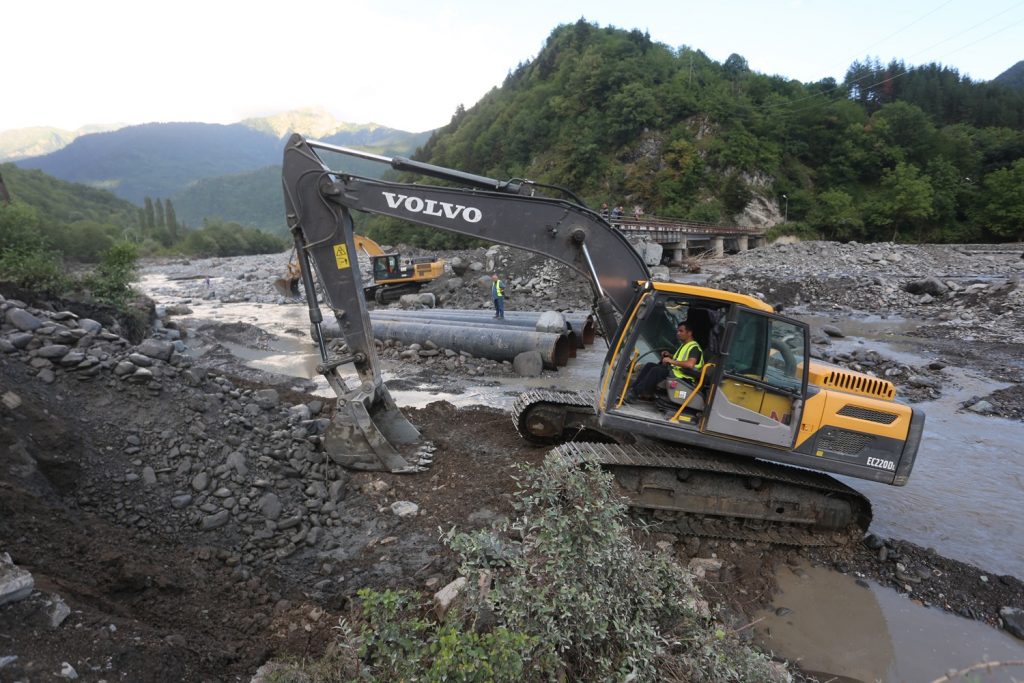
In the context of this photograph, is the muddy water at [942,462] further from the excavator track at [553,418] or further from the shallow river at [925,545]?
the excavator track at [553,418]

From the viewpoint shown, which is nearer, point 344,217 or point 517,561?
point 517,561

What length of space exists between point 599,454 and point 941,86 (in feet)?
254

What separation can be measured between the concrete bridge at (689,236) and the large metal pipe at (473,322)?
549 inches

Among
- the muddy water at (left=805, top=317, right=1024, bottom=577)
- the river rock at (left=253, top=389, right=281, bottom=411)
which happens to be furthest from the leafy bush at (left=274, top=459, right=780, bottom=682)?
the river rock at (left=253, top=389, right=281, bottom=411)

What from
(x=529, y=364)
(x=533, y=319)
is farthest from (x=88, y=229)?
(x=529, y=364)

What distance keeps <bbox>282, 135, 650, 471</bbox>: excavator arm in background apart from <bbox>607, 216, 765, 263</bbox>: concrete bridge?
69.2 ft

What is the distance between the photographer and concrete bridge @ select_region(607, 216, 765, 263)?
92.8 feet

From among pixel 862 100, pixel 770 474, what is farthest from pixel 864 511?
pixel 862 100

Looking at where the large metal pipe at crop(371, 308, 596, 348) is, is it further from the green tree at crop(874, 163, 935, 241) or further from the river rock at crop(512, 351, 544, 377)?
the green tree at crop(874, 163, 935, 241)

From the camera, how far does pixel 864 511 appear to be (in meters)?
5.74

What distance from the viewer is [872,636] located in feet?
15.3

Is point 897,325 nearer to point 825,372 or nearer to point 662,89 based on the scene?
point 825,372

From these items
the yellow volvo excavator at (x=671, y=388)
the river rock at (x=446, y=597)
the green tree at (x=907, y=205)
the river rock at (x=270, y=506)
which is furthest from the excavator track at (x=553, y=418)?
the green tree at (x=907, y=205)

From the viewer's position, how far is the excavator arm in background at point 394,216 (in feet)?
19.5
